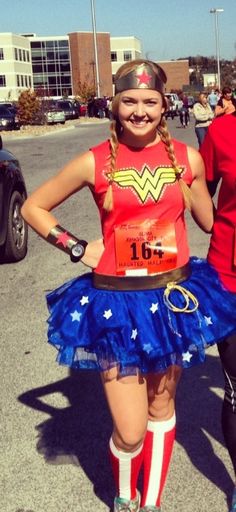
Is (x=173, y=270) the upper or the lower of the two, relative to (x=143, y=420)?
upper

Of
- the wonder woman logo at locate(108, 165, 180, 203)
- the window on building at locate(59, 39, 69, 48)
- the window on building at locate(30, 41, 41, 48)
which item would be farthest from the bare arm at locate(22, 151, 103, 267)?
the window on building at locate(30, 41, 41, 48)

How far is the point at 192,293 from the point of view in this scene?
2693mm

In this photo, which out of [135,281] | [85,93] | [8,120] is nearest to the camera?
[135,281]

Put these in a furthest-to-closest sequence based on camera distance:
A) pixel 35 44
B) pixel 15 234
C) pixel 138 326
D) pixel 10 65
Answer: pixel 35 44 < pixel 10 65 < pixel 15 234 < pixel 138 326

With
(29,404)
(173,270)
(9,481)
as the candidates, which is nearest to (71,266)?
(29,404)

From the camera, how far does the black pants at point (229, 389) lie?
279 centimetres

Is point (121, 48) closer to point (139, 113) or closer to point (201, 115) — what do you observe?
point (201, 115)

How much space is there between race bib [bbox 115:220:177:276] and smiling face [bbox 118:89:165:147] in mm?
313

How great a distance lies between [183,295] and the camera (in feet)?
8.71

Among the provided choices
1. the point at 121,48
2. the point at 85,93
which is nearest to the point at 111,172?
the point at 85,93

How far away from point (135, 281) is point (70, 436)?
153cm

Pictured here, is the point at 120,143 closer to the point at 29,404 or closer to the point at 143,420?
the point at 143,420

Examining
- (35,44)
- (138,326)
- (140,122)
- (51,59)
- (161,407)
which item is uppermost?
(35,44)

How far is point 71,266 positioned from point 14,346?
240 centimetres
